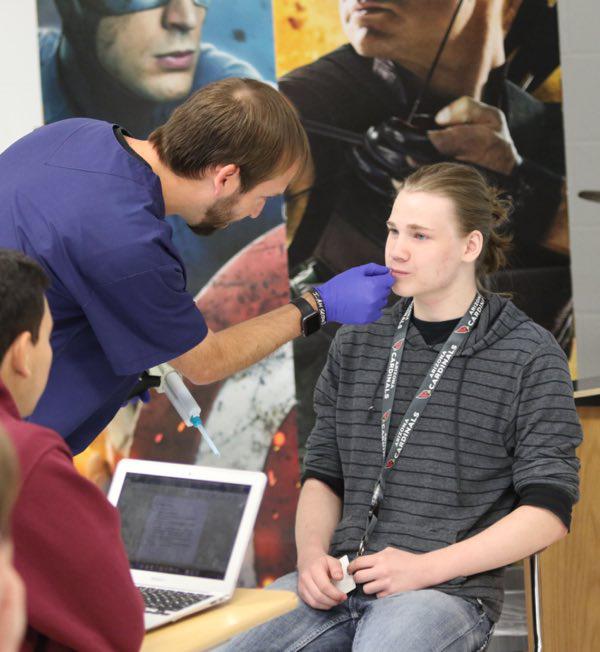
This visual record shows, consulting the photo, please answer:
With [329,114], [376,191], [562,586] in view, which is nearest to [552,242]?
[376,191]

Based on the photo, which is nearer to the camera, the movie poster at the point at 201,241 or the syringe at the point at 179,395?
the syringe at the point at 179,395

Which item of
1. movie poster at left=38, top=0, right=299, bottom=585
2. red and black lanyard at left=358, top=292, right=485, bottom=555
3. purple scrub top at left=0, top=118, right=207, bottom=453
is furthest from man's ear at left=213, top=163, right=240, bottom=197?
movie poster at left=38, top=0, right=299, bottom=585

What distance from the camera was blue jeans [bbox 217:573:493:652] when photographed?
1574 millimetres

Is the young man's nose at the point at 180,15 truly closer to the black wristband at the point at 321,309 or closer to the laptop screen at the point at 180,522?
the black wristband at the point at 321,309

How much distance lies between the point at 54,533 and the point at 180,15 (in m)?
2.65

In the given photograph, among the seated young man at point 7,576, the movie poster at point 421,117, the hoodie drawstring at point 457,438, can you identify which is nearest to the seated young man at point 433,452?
the hoodie drawstring at point 457,438

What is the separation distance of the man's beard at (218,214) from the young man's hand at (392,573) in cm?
69

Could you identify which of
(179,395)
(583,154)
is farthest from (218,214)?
(583,154)

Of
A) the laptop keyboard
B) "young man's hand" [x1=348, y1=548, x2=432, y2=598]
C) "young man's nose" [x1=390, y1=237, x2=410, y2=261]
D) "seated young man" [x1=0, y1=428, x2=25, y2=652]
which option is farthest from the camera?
→ "young man's nose" [x1=390, y1=237, x2=410, y2=261]

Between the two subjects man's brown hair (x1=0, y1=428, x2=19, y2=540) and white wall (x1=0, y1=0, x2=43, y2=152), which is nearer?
man's brown hair (x1=0, y1=428, x2=19, y2=540)

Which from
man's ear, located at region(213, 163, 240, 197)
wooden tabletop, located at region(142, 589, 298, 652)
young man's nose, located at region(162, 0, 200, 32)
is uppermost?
young man's nose, located at region(162, 0, 200, 32)

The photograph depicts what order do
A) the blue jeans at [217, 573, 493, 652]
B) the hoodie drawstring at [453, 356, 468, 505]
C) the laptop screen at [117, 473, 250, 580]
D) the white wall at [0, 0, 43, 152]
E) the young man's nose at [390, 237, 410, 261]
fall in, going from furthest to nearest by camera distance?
the white wall at [0, 0, 43, 152]
the young man's nose at [390, 237, 410, 261]
the hoodie drawstring at [453, 356, 468, 505]
the blue jeans at [217, 573, 493, 652]
the laptop screen at [117, 473, 250, 580]

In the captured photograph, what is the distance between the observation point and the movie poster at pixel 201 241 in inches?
132

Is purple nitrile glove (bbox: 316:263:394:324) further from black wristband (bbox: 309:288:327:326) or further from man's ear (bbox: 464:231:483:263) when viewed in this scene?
man's ear (bbox: 464:231:483:263)
